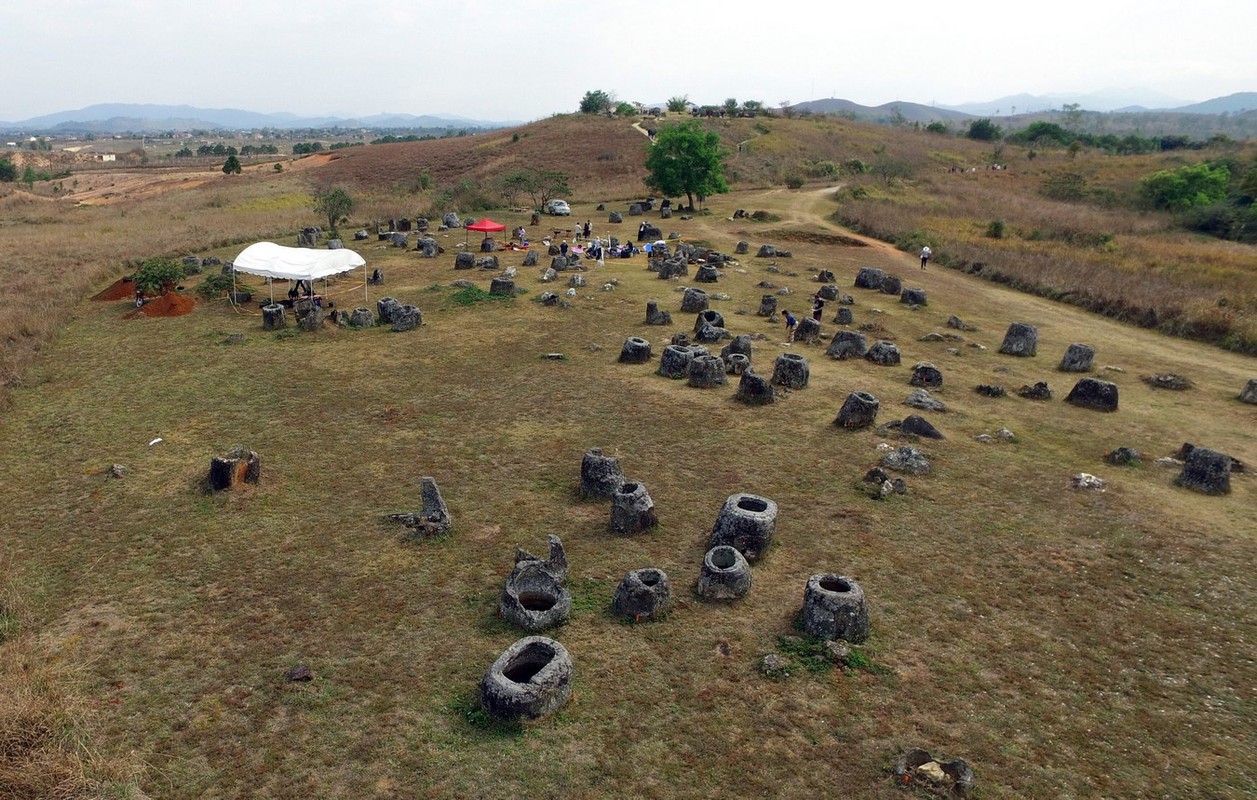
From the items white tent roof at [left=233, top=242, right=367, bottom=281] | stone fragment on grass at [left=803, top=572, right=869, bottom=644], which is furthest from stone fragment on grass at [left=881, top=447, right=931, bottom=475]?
white tent roof at [left=233, top=242, right=367, bottom=281]

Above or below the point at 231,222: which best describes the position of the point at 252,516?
below

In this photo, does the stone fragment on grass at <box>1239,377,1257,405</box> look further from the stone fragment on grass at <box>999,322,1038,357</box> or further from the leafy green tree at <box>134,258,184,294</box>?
the leafy green tree at <box>134,258,184,294</box>

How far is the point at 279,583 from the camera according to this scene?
398 inches

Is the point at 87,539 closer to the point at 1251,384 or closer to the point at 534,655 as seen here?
the point at 534,655

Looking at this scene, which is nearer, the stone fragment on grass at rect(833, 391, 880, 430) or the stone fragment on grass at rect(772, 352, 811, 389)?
the stone fragment on grass at rect(833, 391, 880, 430)

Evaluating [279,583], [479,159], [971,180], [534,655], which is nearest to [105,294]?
[279,583]

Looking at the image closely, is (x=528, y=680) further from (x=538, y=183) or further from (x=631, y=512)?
(x=538, y=183)

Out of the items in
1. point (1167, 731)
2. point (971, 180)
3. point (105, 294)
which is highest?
point (971, 180)

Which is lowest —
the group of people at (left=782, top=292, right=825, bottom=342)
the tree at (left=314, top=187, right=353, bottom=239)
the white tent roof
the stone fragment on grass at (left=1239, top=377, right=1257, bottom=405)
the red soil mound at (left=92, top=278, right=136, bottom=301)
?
the stone fragment on grass at (left=1239, top=377, right=1257, bottom=405)

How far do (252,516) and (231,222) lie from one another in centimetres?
3719

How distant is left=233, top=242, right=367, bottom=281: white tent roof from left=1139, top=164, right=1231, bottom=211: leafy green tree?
181 feet

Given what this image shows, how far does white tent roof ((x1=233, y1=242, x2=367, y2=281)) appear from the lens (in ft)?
75.0

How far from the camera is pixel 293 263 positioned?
76.4 ft

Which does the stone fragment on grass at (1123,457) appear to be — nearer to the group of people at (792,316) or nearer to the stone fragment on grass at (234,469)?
the group of people at (792,316)
